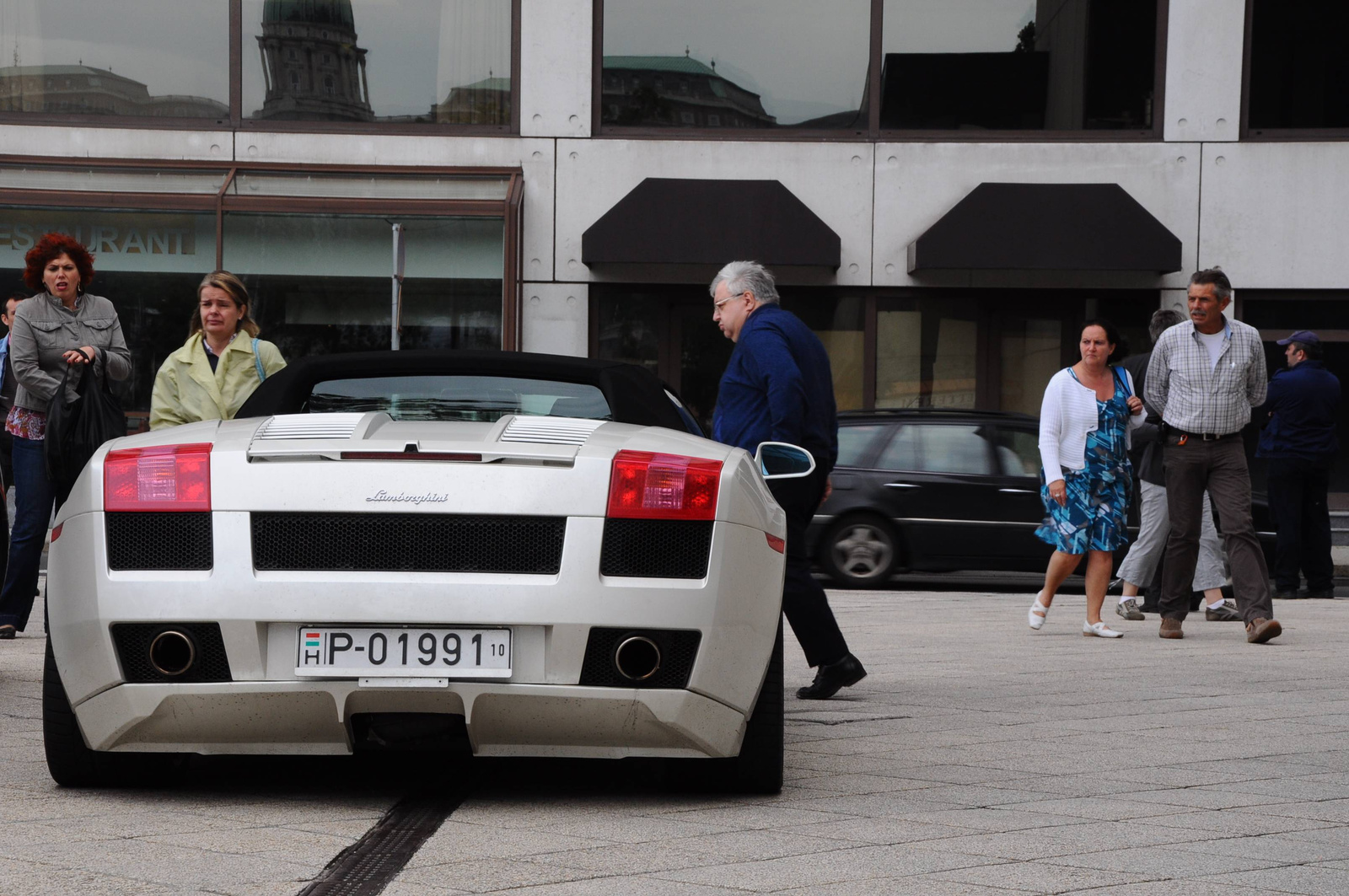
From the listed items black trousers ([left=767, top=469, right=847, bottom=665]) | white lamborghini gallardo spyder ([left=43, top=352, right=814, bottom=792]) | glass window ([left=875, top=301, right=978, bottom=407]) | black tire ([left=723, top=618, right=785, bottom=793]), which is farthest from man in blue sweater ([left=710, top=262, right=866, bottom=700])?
glass window ([left=875, top=301, right=978, bottom=407])

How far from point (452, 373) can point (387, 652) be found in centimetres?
122

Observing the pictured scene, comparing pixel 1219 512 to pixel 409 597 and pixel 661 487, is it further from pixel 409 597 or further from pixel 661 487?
pixel 409 597

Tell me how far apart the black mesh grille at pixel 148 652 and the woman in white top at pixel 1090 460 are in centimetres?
589

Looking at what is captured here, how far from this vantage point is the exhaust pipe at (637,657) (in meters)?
4.01

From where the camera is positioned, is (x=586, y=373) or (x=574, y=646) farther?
(x=586, y=373)

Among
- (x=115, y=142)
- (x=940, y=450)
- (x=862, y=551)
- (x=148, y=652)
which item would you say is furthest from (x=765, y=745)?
(x=115, y=142)

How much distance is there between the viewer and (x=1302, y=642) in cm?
931

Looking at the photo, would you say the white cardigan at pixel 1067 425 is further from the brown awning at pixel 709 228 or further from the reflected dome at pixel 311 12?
the reflected dome at pixel 311 12

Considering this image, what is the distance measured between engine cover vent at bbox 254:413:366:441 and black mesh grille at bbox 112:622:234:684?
51 centimetres

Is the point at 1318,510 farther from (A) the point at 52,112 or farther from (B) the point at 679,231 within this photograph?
(A) the point at 52,112

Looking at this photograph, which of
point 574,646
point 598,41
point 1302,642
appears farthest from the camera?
point 598,41

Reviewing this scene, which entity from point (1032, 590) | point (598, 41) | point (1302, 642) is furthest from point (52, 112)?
point (1302, 642)

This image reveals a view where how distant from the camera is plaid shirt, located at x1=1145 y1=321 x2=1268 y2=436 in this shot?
9047mm

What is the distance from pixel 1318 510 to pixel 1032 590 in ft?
7.23
